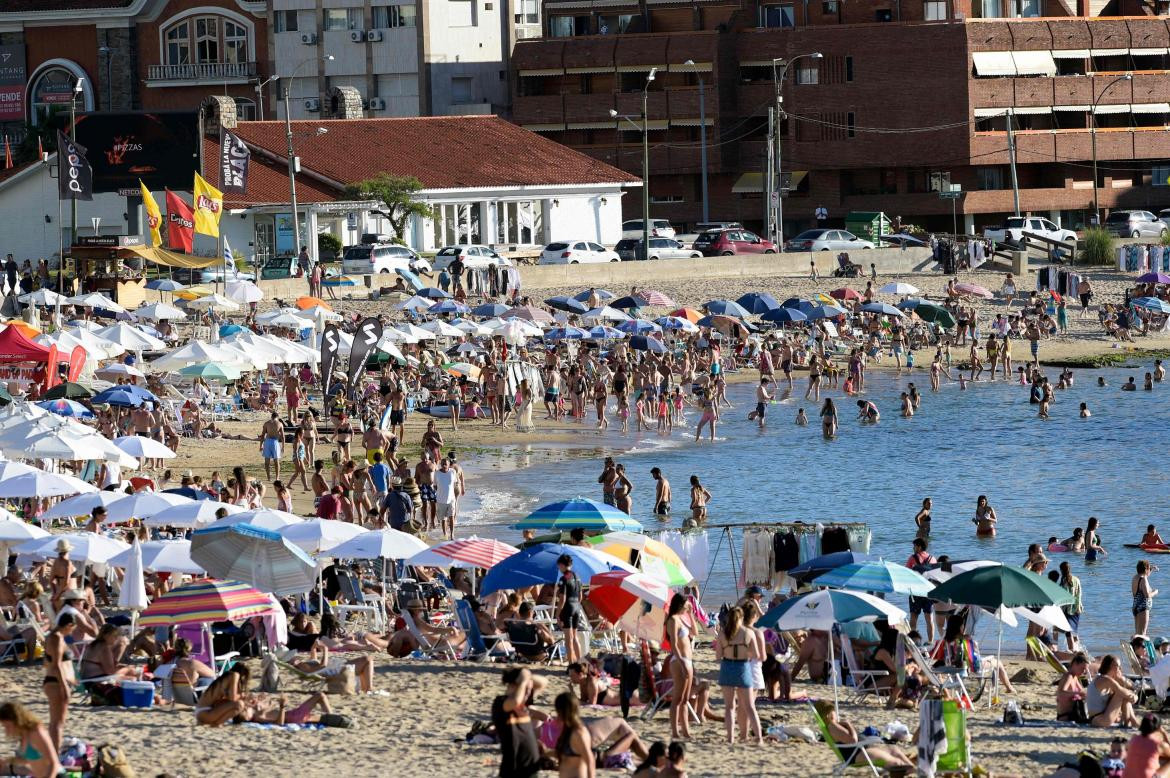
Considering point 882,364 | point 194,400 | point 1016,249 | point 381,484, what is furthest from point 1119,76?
point 381,484

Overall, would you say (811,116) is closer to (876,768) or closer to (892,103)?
(892,103)

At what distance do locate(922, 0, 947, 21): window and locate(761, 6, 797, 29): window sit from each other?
5.00 metres

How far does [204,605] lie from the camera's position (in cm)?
1573

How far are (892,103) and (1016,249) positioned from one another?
14.1 m

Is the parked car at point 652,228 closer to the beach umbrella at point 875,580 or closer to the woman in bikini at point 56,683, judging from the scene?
the beach umbrella at point 875,580

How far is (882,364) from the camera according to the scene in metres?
48.8

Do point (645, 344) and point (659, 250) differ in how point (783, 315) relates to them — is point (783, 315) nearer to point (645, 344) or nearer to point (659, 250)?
point (645, 344)

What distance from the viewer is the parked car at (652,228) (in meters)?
65.7

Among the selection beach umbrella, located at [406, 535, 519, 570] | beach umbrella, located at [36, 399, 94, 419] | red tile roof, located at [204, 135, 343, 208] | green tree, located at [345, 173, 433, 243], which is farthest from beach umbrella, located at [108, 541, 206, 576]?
green tree, located at [345, 173, 433, 243]

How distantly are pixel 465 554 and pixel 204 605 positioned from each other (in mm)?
3103

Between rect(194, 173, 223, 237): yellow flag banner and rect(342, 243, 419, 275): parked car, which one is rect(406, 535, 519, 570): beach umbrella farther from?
rect(342, 243, 419, 275): parked car

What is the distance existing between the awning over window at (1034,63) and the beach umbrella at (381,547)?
6051 centimetres

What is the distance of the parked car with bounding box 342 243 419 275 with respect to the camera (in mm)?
53625

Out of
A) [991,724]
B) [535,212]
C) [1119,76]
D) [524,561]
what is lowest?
[991,724]
